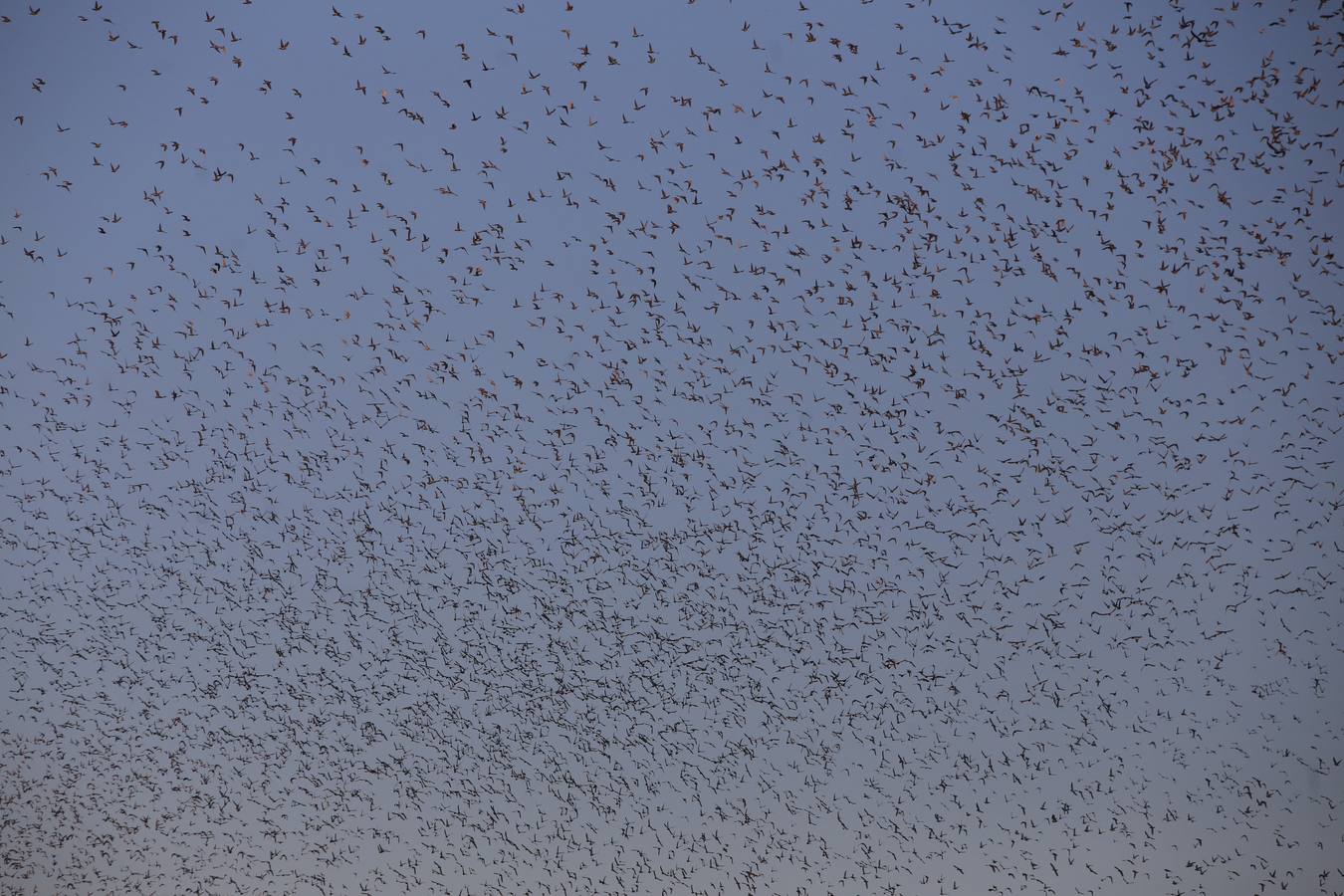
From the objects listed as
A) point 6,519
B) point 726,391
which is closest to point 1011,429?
point 726,391

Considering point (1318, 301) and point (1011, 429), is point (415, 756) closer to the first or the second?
point (1011, 429)

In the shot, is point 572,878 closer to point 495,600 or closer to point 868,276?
point 495,600

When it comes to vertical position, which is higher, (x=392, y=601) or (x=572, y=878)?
(x=392, y=601)

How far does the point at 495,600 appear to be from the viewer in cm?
1138

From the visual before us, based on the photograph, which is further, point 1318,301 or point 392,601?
point 392,601

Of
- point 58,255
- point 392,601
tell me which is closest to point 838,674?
point 392,601

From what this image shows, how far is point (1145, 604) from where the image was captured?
10883 mm

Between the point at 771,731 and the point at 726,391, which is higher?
the point at 726,391

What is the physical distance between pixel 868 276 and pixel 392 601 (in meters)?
6.52

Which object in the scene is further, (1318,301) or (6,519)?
(6,519)

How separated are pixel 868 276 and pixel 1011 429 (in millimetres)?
2323

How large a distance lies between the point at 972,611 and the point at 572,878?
5.23 m

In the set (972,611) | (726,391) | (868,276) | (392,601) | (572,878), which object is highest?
(868,276)

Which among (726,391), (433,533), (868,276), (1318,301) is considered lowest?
(433,533)
